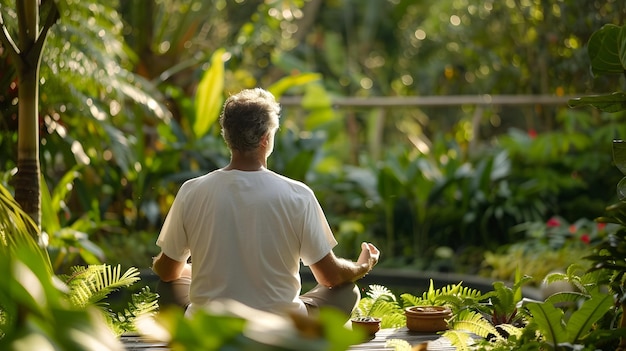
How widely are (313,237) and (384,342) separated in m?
0.54

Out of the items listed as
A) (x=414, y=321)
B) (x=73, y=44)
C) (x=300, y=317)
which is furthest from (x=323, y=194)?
(x=300, y=317)

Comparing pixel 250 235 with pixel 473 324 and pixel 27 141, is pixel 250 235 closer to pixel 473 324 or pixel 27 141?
pixel 473 324

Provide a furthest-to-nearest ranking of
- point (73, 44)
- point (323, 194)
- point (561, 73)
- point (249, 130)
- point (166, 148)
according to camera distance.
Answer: point (561, 73) → point (323, 194) → point (166, 148) → point (73, 44) → point (249, 130)

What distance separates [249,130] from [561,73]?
7.41 metres

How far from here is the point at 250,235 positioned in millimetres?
2779

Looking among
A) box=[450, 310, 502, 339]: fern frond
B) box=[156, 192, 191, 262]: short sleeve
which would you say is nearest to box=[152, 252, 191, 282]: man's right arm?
box=[156, 192, 191, 262]: short sleeve

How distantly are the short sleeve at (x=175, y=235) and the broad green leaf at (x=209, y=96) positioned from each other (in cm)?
425

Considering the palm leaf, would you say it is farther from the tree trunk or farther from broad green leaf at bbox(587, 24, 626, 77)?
broad green leaf at bbox(587, 24, 626, 77)

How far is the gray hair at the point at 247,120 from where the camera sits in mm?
2785

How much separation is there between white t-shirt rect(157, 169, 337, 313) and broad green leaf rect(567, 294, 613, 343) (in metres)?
0.78

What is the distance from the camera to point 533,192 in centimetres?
748

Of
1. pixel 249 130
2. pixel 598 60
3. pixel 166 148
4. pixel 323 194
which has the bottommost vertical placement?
pixel 323 194

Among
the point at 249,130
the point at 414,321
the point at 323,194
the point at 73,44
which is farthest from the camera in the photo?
the point at 323,194

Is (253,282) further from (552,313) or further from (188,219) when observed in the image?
(552,313)
